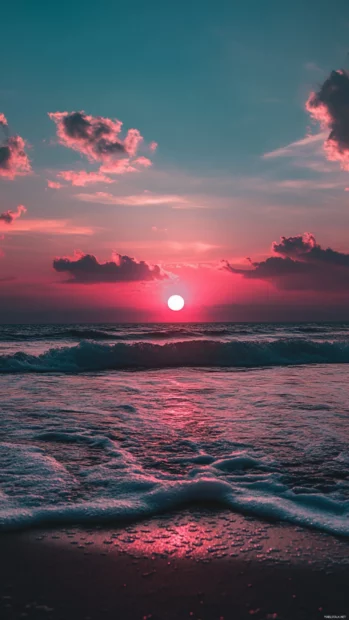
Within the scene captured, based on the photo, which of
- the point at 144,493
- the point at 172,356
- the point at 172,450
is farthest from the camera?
the point at 172,356

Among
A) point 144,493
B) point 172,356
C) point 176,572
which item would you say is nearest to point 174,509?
point 144,493

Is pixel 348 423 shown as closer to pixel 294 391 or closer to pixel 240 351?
pixel 294 391

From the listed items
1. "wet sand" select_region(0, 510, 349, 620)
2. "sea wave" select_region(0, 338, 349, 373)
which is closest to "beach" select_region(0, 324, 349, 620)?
"wet sand" select_region(0, 510, 349, 620)

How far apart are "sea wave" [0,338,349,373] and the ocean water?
5483mm

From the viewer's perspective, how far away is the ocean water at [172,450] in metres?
4.21

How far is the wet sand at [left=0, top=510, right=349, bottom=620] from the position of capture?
268cm

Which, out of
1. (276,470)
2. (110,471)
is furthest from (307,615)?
(110,471)

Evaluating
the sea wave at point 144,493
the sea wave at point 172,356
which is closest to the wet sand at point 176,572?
the sea wave at point 144,493

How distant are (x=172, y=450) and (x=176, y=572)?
2.99 metres

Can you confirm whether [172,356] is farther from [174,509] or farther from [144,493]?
[174,509]

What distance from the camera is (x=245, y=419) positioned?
782 cm

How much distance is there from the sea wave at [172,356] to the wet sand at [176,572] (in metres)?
14.7

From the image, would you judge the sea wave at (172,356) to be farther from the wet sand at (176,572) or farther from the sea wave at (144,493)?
the wet sand at (176,572)

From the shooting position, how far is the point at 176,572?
3064mm
